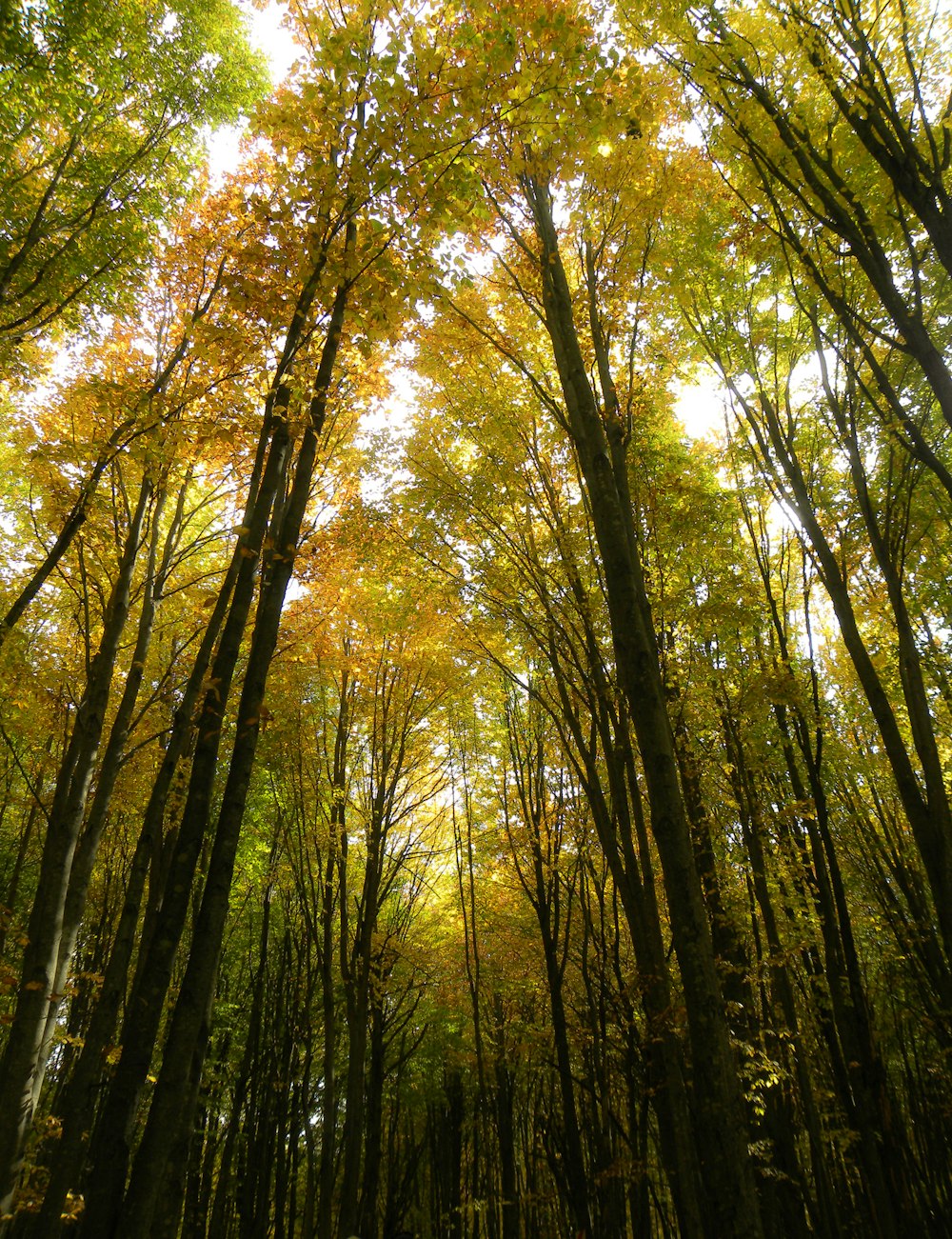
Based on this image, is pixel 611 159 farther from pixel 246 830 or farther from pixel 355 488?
pixel 246 830

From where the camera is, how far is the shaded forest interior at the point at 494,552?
343cm

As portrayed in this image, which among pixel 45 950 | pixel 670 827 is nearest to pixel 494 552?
pixel 670 827

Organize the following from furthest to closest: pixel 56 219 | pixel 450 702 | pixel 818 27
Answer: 1. pixel 450 702
2. pixel 56 219
3. pixel 818 27

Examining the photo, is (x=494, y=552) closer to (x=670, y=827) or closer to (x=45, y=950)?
(x=670, y=827)

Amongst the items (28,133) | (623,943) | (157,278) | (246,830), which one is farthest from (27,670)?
(623,943)

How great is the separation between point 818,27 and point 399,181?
231 cm

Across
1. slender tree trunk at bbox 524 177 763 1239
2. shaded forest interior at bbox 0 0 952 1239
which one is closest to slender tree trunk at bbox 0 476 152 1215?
shaded forest interior at bbox 0 0 952 1239

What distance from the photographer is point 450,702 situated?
9117 mm

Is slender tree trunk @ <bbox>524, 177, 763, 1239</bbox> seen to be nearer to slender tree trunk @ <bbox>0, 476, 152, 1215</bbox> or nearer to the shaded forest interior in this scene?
the shaded forest interior

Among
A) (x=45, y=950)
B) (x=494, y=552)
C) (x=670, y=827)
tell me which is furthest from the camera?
(x=494, y=552)

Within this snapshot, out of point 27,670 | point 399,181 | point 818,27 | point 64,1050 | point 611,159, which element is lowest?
point 64,1050

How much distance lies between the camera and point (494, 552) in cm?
732

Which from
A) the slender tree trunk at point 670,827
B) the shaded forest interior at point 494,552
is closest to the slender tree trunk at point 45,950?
the shaded forest interior at point 494,552

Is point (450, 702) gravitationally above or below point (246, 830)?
above
